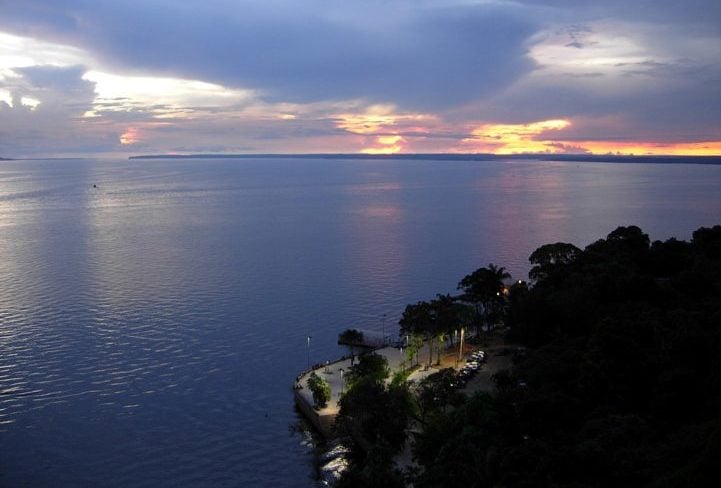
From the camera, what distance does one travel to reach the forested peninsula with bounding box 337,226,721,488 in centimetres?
1903

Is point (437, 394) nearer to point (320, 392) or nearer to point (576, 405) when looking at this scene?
point (576, 405)

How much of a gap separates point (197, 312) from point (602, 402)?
1572 inches

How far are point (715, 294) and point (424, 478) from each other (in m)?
28.1

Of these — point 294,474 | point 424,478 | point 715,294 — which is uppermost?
point 715,294

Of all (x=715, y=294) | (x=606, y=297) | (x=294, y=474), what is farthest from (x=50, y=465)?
(x=715, y=294)

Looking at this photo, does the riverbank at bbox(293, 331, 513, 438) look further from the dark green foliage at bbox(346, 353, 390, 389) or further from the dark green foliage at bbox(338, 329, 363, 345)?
the dark green foliage at bbox(338, 329, 363, 345)

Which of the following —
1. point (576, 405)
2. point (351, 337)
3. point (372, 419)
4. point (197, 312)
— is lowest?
point (197, 312)

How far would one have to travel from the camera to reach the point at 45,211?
138m

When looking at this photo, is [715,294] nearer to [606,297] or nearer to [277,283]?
[606,297]

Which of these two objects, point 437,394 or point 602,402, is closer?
point 602,402

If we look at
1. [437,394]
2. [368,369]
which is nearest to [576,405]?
[437,394]

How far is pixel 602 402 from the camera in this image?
85.8 feet

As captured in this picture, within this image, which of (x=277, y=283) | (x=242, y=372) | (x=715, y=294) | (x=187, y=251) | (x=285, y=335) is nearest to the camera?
(x=715, y=294)

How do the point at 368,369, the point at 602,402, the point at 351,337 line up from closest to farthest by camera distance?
the point at 602,402
the point at 368,369
the point at 351,337
